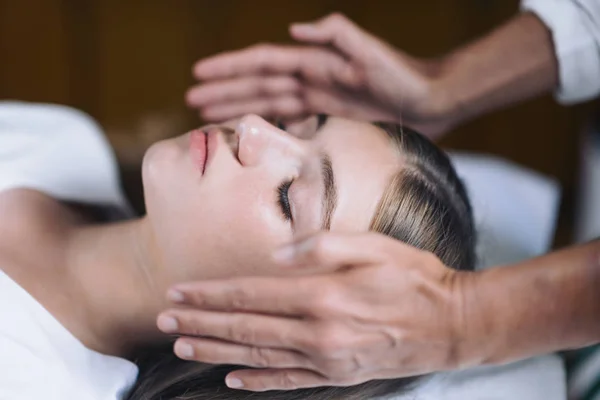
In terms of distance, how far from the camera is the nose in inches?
39.5

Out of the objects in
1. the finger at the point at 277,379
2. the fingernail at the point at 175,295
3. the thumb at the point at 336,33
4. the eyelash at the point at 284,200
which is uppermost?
the thumb at the point at 336,33

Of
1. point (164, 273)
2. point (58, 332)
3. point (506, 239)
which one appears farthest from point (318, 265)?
point (506, 239)

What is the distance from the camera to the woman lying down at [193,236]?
38.4 inches

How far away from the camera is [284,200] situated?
99cm

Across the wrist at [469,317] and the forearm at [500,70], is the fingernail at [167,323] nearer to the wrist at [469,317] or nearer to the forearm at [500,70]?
the wrist at [469,317]

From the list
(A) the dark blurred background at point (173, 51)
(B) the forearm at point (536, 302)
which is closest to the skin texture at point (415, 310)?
(B) the forearm at point (536, 302)

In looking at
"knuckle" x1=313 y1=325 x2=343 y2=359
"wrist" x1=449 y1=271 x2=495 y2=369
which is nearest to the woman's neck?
"knuckle" x1=313 y1=325 x2=343 y2=359

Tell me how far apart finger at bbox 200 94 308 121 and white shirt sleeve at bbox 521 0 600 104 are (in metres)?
0.49

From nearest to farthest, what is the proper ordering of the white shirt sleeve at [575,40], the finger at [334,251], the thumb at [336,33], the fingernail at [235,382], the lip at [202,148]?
the finger at [334,251] < the fingernail at [235,382] < the lip at [202,148] < the white shirt sleeve at [575,40] < the thumb at [336,33]

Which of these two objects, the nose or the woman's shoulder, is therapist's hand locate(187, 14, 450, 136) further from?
the nose

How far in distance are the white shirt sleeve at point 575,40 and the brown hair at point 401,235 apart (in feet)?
1.11

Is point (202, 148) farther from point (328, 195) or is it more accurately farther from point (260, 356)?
point (260, 356)

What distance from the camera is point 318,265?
0.82 meters

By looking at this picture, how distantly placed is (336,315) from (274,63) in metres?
0.73
